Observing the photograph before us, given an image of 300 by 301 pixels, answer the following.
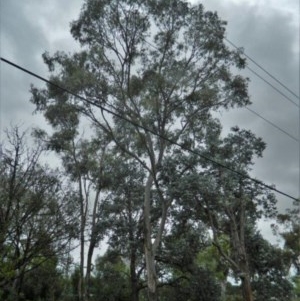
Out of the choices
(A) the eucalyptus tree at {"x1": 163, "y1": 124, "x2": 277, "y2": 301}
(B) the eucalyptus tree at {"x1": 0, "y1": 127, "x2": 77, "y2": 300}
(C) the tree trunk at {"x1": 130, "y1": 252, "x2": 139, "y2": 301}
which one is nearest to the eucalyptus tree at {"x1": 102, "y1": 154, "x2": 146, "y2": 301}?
(C) the tree trunk at {"x1": 130, "y1": 252, "x2": 139, "y2": 301}

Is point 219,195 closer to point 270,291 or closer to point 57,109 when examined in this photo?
point 270,291

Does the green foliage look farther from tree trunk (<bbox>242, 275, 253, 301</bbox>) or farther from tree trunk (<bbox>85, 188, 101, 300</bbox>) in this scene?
tree trunk (<bbox>242, 275, 253, 301</bbox>)

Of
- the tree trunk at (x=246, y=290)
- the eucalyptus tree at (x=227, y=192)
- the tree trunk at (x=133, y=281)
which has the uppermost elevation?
the eucalyptus tree at (x=227, y=192)

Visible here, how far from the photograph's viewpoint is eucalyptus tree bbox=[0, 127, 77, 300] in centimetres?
1142

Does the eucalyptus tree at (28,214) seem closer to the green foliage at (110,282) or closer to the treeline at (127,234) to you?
the treeline at (127,234)

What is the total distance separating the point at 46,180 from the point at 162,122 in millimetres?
7906

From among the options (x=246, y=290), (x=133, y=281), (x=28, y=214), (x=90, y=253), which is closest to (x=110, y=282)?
(x=133, y=281)

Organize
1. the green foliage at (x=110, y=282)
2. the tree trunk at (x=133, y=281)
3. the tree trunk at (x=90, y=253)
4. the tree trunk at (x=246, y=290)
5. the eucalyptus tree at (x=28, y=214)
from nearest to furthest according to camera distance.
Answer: the eucalyptus tree at (x=28, y=214), the tree trunk at (x=246, y=290), the tree trunk at (x=90, y=253), the tree trunk at (x=133, y=281), the green foliage at (x=110, y=282)

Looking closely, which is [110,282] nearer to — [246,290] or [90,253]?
[90,253]

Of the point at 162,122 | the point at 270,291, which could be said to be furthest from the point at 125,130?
the point at 270,291

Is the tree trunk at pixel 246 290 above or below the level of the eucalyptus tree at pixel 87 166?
below

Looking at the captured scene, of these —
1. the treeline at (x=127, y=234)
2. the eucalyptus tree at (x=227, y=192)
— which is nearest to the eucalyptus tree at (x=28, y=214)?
the treeline at (x=127, y=234)

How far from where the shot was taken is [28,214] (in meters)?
11.9

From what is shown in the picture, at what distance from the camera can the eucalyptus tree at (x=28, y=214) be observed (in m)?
11.4
